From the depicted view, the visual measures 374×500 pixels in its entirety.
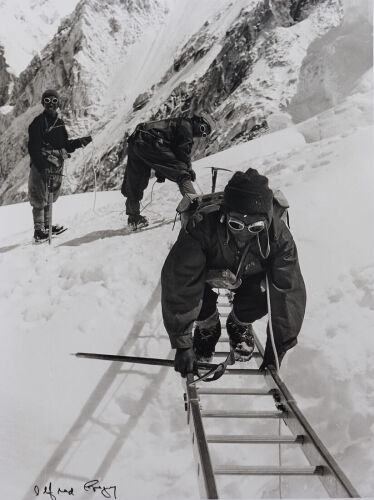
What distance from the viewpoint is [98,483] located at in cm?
158

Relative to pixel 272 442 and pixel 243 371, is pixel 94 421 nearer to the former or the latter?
pixel 243 371

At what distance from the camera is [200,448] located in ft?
3.96

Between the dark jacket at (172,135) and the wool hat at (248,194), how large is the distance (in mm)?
1038

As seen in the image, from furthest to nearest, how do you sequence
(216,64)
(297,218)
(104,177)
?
1. (216,64)
2. (104,177)
3. (297,218)

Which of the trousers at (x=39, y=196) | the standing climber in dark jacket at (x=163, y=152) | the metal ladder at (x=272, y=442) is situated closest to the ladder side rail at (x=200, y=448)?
the metal ladder at (x=272, y=442)

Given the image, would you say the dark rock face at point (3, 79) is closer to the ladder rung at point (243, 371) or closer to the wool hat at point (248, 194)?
the wool hat at point (248, 194)

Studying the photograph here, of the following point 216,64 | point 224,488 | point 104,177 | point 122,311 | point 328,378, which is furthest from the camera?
point 216,64

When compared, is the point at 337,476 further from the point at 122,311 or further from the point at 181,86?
the point at 181,86

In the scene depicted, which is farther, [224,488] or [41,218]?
[41,218]

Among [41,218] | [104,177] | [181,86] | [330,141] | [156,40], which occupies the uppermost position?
[156,40]

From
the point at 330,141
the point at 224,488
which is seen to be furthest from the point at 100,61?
the point at 224,488

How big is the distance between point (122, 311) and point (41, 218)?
0.71 metres

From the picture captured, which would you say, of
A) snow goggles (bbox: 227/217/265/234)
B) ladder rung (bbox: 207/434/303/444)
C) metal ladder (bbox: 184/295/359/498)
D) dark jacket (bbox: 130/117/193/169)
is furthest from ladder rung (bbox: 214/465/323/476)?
→ dark jacket (bbox: 130/117/193/169)

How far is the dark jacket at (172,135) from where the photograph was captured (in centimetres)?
243
